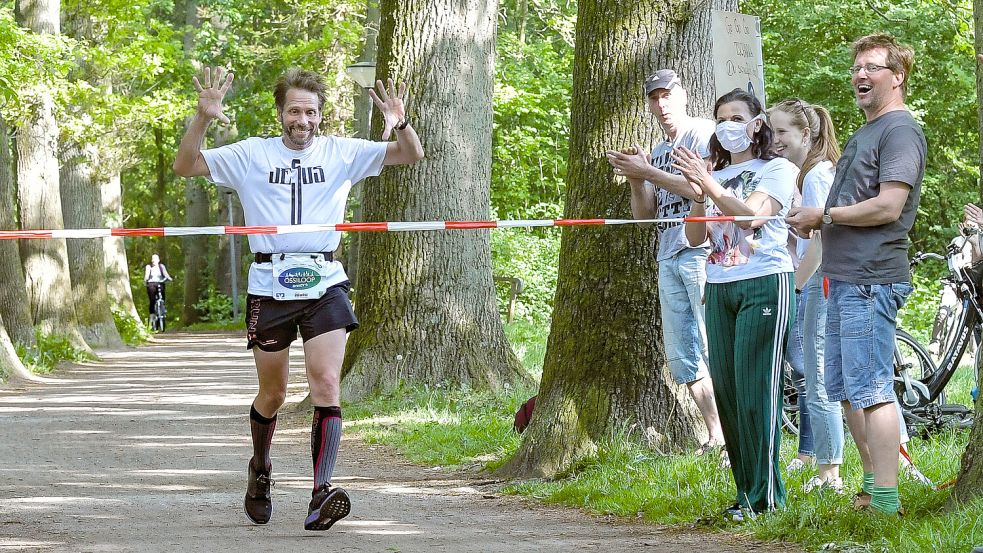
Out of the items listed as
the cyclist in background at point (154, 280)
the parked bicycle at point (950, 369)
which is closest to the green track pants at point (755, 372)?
the parked bicycle at point (950, 369)

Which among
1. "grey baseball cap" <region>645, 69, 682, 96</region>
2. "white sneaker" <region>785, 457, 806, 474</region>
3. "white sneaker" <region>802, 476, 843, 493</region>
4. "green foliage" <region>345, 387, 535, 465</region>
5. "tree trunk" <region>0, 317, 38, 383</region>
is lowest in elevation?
"tree trunk" <region>0, 317, 38, 383</region>

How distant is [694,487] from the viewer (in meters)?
6.07

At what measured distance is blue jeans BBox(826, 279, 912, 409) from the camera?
4.98 meters

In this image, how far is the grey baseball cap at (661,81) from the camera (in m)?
6.46

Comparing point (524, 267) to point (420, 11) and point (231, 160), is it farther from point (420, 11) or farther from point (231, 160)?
point (231, 160)

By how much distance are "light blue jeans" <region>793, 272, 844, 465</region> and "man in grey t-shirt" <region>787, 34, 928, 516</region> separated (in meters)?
0.87

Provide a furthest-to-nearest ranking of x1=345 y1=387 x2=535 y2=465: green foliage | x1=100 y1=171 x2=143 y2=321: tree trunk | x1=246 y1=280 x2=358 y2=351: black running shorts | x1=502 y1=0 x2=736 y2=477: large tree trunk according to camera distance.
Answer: x1=100 y1=171 x2=143 y2=321: tree trunk → x1=345 y1=387 x2=535 y2=465: green foliage → x1=502 y1=0 x2=736 y2=477: large tree trunk → x1=246 y1=280 x2=358 y2=351: black running shorts

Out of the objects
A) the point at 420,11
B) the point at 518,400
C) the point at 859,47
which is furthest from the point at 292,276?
the point at 420,11

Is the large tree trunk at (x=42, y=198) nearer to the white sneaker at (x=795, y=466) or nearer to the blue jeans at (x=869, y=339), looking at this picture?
the white sneaker at (x=795, y=466)

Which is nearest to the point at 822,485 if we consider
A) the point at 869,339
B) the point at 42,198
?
the point at 869,339

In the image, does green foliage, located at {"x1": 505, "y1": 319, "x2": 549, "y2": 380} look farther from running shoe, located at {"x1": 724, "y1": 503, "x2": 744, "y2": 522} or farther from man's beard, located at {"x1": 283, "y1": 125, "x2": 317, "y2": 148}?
running shoe, located at {"x1": 724, "y1": 503, "x2": 744, "y2": 522}

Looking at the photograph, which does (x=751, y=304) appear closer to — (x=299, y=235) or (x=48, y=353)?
(x=299, y=235)

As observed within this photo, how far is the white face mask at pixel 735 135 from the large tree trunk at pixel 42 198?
15838 mm

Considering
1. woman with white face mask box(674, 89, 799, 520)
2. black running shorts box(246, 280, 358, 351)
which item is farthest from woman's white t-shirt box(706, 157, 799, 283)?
black running shorts box(246, 280, 358, 351)
